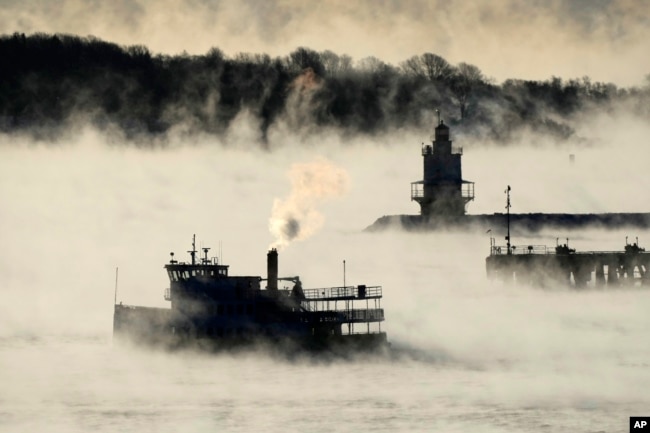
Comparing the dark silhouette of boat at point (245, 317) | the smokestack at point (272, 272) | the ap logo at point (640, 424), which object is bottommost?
the ap logo at point (640, 424)

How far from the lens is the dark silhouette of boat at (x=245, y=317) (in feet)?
589

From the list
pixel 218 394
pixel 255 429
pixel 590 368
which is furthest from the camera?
pixel 590 368

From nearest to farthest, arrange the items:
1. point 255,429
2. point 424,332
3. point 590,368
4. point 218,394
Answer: point 255,429, point 218,394, point 590,368, point 424,332

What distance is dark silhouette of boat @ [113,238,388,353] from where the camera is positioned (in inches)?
7062

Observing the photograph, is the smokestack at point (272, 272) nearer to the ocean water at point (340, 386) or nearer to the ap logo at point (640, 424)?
the ocean water at point (340, 386)

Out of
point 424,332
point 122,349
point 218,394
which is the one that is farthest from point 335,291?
point 218,394

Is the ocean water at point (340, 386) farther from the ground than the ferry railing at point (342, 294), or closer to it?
closer to it

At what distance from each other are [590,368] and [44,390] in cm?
3642

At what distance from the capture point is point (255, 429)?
15025 centimetres

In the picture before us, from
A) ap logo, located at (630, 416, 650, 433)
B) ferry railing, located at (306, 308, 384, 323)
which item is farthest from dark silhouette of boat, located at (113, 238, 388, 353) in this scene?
ap logo, located at (630, 416, 650, 433)

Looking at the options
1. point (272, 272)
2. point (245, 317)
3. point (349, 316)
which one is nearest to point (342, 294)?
point (349, 316)

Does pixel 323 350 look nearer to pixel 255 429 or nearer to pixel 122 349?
pixel 122 349

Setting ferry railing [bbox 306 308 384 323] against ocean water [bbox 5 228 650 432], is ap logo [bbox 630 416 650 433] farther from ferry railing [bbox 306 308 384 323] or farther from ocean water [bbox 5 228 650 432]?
ferry railing [bbox 306 308 384 323]

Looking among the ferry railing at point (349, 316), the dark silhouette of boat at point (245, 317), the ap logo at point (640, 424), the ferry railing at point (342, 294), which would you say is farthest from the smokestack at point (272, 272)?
the ap logo at point (640, 424)
